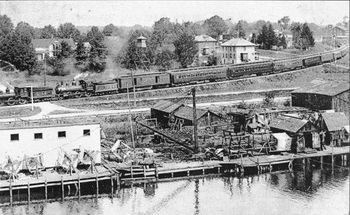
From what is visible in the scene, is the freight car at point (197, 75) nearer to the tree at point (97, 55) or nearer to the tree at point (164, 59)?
the tree at point (164, 59)

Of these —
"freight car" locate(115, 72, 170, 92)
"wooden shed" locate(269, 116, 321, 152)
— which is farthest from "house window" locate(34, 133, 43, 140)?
"freight car" locate(115, 72, 170, 92)

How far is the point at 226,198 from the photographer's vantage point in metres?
33.3

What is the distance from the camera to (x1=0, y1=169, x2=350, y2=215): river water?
102 ft

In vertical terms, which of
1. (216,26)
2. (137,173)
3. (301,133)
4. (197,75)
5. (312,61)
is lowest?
(137,173)

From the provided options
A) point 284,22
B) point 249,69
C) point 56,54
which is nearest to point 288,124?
point 249,69

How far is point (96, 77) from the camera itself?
74438 millimetres

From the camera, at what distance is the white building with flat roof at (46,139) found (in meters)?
35.6

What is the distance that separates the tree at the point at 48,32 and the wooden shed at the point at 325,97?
54778 mm

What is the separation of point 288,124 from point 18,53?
44.1m

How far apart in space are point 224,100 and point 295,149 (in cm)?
1932

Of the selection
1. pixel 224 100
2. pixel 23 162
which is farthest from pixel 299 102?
pixel 23 162

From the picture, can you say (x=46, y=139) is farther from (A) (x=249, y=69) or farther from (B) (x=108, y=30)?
(B) (x=108, y=30)

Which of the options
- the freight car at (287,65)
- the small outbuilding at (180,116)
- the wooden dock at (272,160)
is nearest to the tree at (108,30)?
the freight car at (287,65)

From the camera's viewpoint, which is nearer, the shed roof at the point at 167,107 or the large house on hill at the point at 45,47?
the shed roof at the point at 167,107
